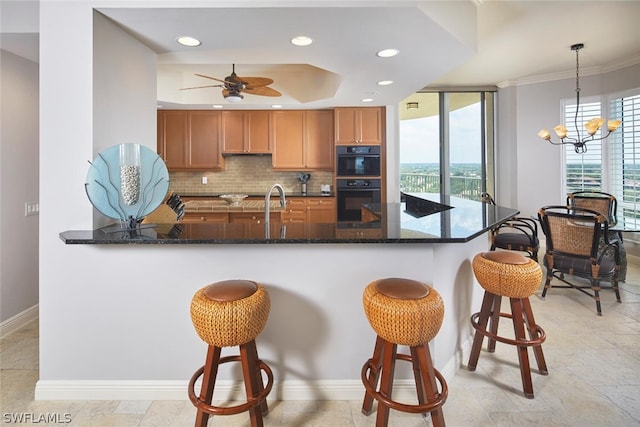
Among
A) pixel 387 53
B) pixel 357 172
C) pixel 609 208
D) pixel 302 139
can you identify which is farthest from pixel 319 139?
pixel 609 208

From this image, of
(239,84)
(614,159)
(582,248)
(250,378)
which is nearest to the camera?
(250,378)

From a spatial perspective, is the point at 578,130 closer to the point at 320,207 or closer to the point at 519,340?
the point at 320,207

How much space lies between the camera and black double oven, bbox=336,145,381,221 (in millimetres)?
5332

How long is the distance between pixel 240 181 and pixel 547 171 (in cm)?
507

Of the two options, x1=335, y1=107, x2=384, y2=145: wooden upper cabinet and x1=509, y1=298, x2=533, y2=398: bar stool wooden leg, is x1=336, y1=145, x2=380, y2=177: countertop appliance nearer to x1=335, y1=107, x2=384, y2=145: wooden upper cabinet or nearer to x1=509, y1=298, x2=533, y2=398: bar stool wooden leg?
x1=335, y1=107, x2=384, y2=145: wooden upper cabinet

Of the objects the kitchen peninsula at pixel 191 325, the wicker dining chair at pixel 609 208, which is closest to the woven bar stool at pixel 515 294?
the kitchen peninsula at pixel 191 325

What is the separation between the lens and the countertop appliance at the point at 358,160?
17.5 feet

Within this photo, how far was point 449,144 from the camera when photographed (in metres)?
6.29

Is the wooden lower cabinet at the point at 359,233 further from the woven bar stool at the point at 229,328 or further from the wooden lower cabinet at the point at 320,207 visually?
the wooden lower cabinet at the point at 320,207

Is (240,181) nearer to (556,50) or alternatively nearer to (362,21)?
(362,21)

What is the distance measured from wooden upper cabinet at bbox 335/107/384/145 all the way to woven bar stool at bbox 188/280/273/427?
160 inches

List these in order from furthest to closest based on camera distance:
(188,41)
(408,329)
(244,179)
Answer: (244,179) → (188,41) → (408,329)

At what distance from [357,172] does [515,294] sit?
3593mm

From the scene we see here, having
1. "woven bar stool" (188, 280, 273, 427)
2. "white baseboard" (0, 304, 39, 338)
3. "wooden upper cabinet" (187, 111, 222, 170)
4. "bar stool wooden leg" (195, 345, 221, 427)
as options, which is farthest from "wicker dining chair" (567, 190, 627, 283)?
"white baseboard" (0, 304, 39, 338)
